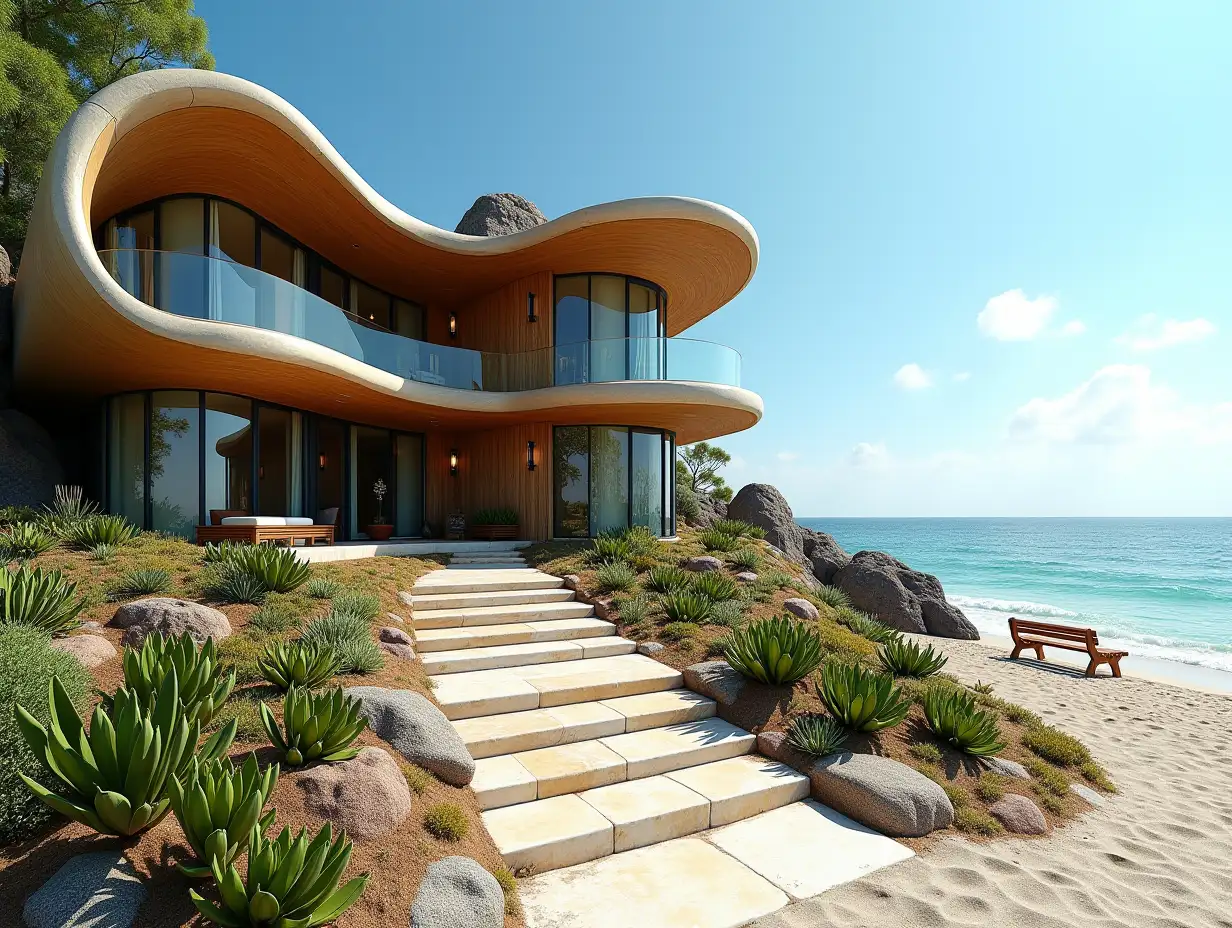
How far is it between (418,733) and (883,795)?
3.98 m

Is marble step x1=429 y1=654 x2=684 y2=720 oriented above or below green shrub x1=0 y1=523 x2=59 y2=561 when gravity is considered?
below

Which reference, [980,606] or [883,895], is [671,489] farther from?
[980,606]

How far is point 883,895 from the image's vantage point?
168 inches

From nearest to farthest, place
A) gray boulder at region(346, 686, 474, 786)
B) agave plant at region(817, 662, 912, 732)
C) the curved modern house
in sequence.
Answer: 1. gray boulder at region(346, 686, 474, 786)
2. agave plant at region(817, 662, 912, 732)
3. the curved modern house

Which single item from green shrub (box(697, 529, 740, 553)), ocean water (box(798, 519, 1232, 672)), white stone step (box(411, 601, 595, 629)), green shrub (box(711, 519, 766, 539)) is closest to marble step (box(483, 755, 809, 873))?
white stone step (box(411, 601, 595, 629))

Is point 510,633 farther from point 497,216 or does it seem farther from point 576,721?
point 497,216

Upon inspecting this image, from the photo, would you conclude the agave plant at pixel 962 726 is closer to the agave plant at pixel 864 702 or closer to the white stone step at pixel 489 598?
the agave plant at pixel 864 702

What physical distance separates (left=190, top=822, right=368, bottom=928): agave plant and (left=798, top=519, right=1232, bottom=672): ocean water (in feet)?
84.0

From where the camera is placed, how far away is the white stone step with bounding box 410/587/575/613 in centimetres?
927

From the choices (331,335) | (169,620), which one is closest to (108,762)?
(169,620)

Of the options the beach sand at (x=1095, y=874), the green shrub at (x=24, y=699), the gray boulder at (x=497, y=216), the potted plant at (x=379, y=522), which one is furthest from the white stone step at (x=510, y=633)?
the gray boulder at (x=497, y=216)

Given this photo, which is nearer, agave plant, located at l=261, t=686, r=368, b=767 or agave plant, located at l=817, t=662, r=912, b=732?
agave plant, located at l=261, t=686, r=368, b=767

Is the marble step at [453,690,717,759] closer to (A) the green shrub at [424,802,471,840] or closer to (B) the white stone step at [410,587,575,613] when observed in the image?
(A) the green shrub at [424,802,471,840]

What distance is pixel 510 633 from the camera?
328 inches
